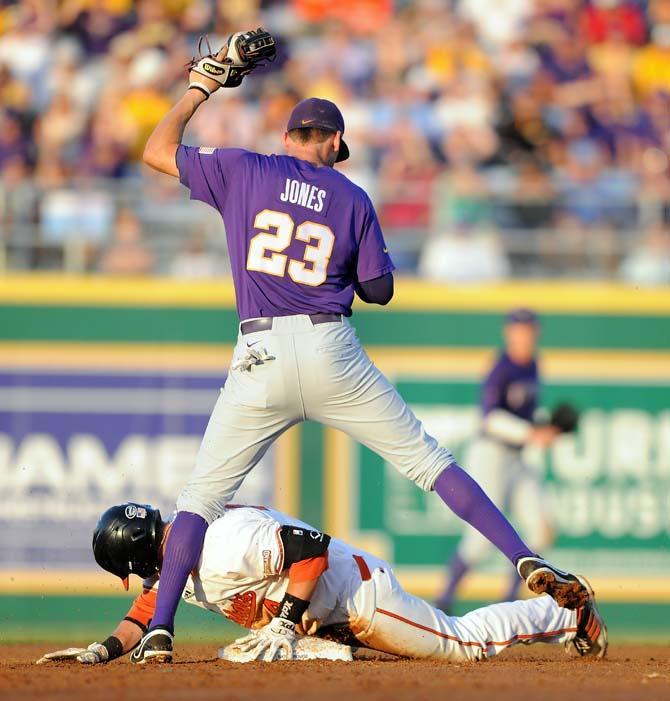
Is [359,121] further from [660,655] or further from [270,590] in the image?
[270,590]

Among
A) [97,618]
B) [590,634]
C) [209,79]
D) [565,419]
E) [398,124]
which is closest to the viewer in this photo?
[209,79]

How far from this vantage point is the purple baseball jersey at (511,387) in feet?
31.6

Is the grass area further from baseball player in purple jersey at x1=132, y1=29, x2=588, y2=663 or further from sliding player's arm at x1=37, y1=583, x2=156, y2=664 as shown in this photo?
baseball player in purple jersey at x1=132, y1=29, x2=588, y2=663

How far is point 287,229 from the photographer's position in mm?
5457

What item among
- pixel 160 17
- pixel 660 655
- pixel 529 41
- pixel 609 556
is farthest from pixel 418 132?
pixel 660 655

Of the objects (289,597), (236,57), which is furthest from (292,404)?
(236,57)

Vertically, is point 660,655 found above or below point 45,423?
below

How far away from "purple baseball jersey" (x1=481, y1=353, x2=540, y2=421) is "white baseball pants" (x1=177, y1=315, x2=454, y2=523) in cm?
418

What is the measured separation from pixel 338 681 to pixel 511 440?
16.4ft

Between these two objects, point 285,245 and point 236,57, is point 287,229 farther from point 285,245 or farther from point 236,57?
point 236,57

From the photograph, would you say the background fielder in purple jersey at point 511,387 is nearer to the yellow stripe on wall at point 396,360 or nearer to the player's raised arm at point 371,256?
the yellow stripe on wall at point 396,360

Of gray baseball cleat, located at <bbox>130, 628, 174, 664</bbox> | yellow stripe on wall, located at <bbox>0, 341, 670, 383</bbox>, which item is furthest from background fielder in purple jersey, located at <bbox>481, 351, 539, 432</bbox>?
gray baseball cleat, located at <bbox>130, 628, 174, 664</bbox>

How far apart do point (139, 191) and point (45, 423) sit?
2010mm

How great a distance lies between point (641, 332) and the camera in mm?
10672
